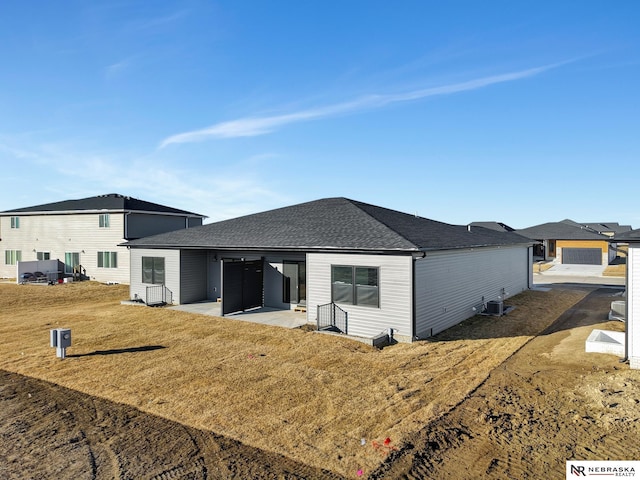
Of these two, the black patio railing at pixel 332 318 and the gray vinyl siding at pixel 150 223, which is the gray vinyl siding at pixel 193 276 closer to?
the black patio railing at pixel 332 318

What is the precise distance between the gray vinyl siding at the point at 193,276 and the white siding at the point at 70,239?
12.3 m

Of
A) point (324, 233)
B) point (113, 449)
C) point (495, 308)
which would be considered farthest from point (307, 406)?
point (495, 308)

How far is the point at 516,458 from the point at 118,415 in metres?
6.84

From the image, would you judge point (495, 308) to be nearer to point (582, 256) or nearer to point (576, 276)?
point (576, 276)

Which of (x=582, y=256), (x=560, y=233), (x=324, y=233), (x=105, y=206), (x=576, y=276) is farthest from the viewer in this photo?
(x=560, y=233)

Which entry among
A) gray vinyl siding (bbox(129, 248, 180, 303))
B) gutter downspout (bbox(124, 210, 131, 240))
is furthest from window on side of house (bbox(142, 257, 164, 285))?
gutter downspout (bbox(124, 210, 131, 240))

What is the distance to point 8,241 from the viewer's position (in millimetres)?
35500

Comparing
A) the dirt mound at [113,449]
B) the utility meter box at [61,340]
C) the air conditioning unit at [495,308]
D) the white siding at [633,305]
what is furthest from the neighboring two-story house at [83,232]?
the white siding at [633,305]

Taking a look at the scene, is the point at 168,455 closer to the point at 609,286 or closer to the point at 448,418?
the point at 448,418

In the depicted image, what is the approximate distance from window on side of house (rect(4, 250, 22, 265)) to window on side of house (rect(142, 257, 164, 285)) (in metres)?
22.3

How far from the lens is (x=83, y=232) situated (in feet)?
104

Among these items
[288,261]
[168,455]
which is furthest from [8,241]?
[168,455]

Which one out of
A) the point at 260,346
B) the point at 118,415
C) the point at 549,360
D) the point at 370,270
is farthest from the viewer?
the point at 370,270

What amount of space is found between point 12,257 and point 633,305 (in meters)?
43.4
